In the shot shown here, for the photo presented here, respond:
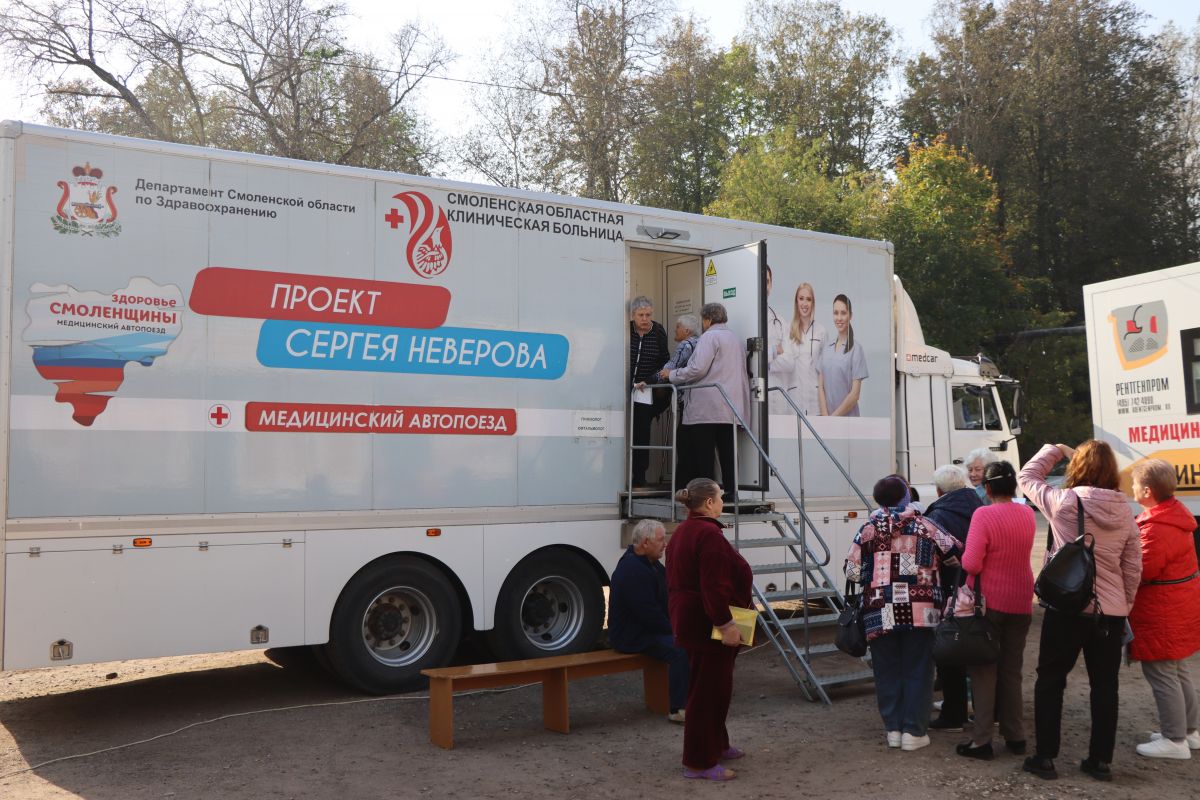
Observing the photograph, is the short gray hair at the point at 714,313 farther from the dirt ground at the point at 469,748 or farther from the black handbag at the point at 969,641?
the black handbag at the point at 969,641

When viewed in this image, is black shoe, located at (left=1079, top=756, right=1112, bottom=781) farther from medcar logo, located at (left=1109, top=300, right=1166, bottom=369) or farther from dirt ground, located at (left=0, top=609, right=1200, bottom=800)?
medcar logo, located at (left=1109, top=300, right=1166, bottom=369)

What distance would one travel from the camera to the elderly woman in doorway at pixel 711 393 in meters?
8.72

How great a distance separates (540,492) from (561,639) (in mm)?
1196

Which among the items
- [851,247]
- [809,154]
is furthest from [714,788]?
[809,154]

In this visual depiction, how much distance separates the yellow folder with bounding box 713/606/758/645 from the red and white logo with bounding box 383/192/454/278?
11.9 ft

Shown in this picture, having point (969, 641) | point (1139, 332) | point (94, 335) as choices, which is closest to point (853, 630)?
point (969, 641)

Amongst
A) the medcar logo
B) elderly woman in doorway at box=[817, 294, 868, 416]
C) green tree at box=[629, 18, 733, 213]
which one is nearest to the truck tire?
elderly woman in doorway at box=[817, 294, 868, 416]

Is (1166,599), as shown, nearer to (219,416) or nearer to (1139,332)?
(1139,332)

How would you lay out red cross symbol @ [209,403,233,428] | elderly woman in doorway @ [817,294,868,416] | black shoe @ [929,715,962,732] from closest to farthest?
black shoe @ [929,715,962,732]
red cross symbol @ [209,403,233,428]
elderly woman in doorway @ [817,294,868,416]

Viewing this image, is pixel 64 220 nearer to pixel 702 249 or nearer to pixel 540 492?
pixel 540 492

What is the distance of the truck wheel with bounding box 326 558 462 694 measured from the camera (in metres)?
7.51

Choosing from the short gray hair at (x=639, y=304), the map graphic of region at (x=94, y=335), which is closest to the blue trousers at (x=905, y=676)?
the short gray hair at (x=639, y=304)

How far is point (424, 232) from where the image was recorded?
26.4 ft

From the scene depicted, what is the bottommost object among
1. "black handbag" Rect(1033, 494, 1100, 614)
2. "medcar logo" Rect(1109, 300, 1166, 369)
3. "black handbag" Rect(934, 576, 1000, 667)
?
"black handbag" Rect(934, 576, 1000, 667)
